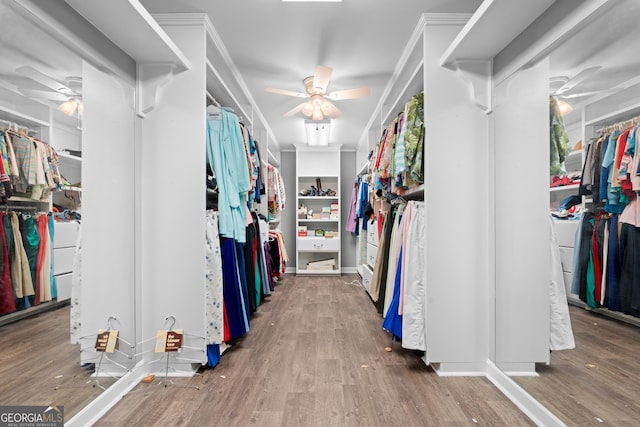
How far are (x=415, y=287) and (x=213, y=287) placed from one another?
1342mm

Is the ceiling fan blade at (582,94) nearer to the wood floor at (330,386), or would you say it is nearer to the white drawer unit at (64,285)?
the wood floor at (330,386)

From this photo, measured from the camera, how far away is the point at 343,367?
2096mm

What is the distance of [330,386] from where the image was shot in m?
1.85

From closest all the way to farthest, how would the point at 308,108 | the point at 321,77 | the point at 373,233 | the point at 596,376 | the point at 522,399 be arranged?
the point at 596,376
the point at 522,399
the point at 321,77
the point at 308,108
the point at 373,233

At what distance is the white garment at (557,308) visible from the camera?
1442 millimetres

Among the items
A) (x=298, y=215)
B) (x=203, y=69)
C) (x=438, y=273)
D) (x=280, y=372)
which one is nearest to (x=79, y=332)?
(x=280, y=372)

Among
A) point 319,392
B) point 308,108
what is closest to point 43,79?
point 319,392

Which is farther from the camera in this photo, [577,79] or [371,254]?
[371,254]

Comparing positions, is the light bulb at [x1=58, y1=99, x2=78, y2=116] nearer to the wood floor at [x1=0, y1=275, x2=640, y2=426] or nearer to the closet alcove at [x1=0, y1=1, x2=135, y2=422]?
the closet alcove at [x1=0, y1=1, x2=135, y2=422]

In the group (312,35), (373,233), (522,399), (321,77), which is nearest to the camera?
(522,399)

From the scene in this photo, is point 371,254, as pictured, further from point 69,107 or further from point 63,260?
point 69,107

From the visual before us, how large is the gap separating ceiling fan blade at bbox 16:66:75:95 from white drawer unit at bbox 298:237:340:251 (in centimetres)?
427

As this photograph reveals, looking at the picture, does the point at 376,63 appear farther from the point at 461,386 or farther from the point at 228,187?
the point at 461,386

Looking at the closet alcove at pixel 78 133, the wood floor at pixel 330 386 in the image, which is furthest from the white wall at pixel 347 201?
the closet alcove at pixel 78 133
